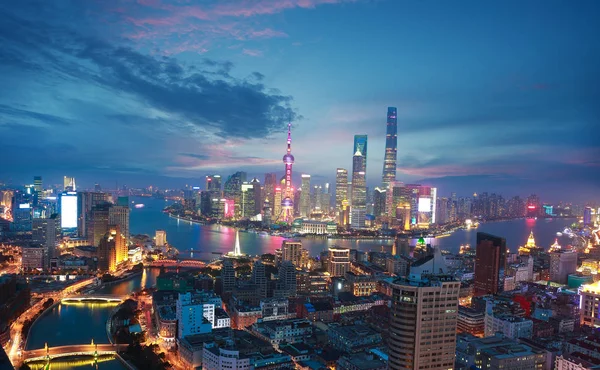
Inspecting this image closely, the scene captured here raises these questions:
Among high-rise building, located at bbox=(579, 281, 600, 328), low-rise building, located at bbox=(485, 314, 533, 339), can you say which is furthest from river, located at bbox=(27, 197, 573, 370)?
high-rise building, located at bbox=(579, 281, 600, 328)

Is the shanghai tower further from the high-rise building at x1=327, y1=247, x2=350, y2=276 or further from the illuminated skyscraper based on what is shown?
the high-rise building at x1=327, y1=247, x2=350, y2=276

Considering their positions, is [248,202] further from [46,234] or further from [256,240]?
[46,234]

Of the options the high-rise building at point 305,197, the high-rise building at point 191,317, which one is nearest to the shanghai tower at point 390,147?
the high-rise building at point 305,197

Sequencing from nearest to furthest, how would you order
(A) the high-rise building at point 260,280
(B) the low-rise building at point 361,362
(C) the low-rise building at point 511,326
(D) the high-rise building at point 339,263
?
(B) the low-rise building at point 361,362 → (C) the low-rise building at point 511,326 → (A) the high-rise building at point 260,280 → (D) the high-rise building at point 339,263

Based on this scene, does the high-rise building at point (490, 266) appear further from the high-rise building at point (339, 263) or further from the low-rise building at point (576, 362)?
the low-rise building at point (576, 362)

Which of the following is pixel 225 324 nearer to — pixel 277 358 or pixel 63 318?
pixel 277 358

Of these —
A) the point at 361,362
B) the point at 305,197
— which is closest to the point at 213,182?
the point at 305,197

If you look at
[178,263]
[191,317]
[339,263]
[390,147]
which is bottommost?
[178,263]

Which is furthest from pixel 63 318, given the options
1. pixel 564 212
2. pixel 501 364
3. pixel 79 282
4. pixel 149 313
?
pixel 564 212
